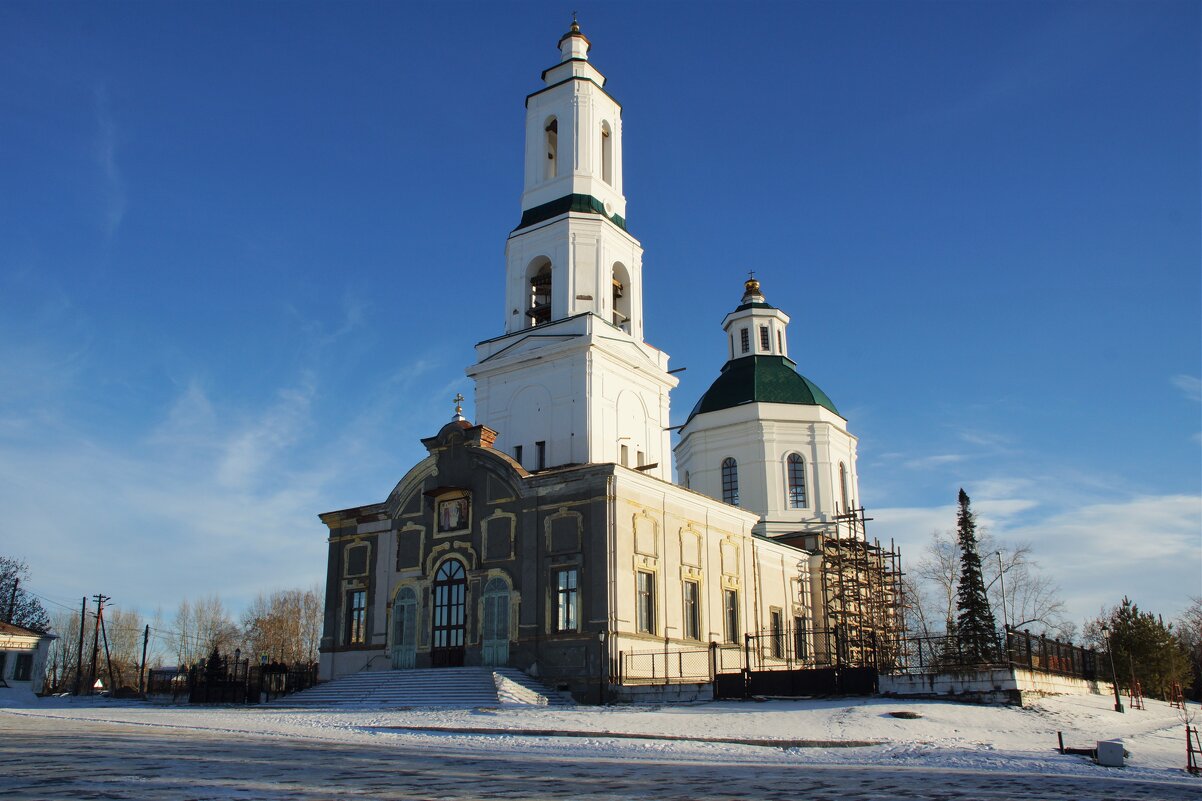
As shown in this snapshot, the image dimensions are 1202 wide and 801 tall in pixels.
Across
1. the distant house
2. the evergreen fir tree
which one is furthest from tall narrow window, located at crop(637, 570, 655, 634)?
the distant house

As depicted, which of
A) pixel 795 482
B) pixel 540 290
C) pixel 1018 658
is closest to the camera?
pixel 1018 658

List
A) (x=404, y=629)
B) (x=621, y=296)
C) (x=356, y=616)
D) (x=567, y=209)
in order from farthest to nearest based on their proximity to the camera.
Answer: (x=621, y=296) < (x=567, y=209) < (x=356, y=616) < (x=404, y=629)

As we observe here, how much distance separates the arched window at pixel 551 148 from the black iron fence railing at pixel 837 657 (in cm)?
2010

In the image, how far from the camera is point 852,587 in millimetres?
42844

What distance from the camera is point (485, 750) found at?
50.9 ft

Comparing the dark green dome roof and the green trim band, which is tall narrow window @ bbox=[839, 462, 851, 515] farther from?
the green trim band

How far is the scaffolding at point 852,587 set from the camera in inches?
1633

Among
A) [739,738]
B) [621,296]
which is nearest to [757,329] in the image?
[621,296]

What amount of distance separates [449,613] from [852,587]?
1849 cm

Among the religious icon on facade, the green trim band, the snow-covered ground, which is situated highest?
the green trim band

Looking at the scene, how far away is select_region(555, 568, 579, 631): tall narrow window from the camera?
30.7 metres

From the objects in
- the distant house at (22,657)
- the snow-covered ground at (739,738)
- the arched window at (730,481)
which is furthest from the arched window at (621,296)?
the distant house at (22,657)

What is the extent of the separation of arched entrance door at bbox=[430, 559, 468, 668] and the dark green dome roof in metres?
18.7

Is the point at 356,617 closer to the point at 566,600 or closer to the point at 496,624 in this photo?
the point at 496,624
